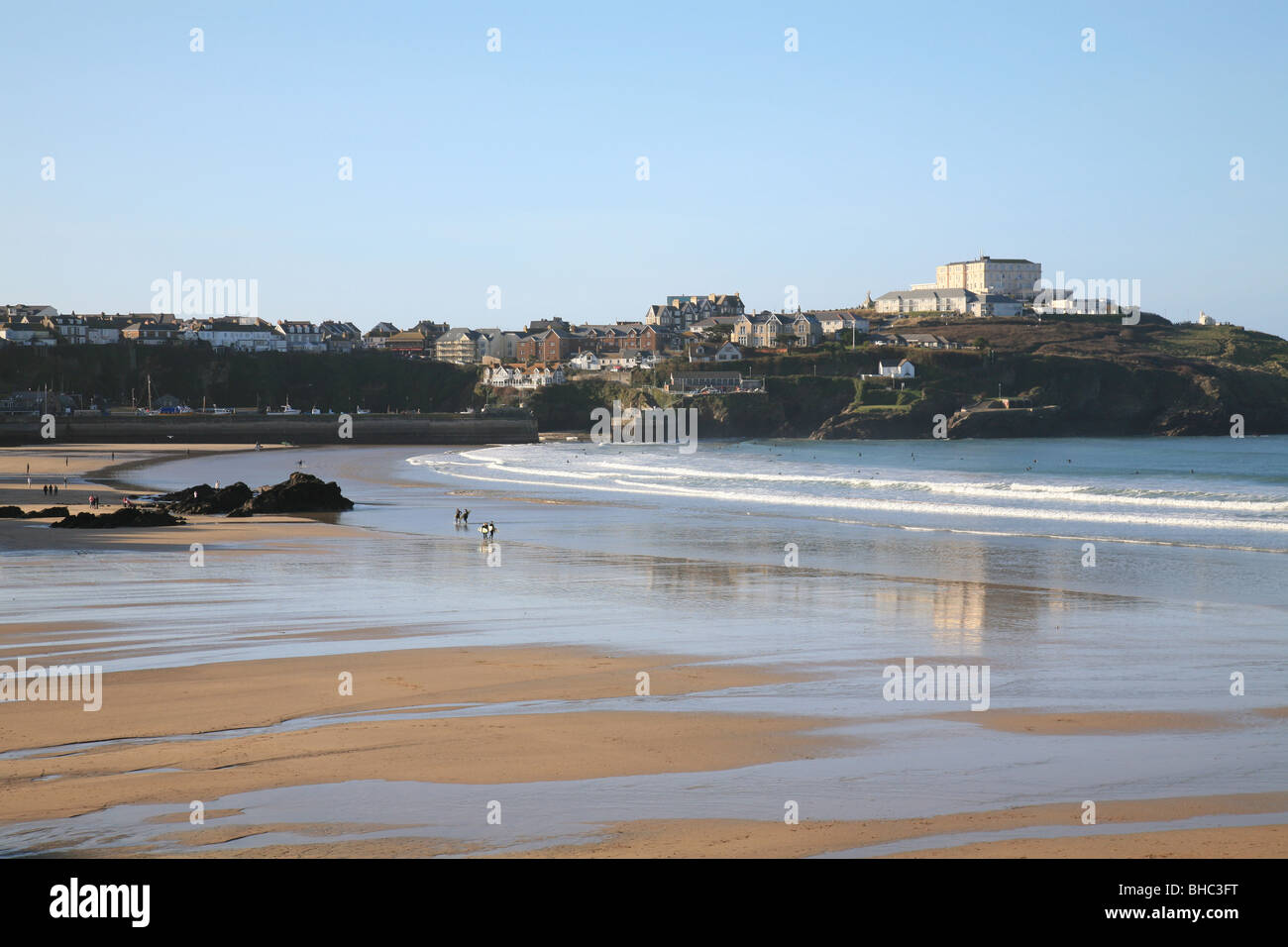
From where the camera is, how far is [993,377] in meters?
129

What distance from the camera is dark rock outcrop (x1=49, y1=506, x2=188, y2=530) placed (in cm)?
2795

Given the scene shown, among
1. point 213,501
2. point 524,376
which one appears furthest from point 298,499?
point 524,376

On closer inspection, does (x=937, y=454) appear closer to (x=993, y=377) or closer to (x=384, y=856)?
(x=993, y=377)

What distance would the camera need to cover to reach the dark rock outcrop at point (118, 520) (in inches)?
1101

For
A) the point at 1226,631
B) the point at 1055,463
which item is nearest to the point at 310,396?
the point at 1055,463

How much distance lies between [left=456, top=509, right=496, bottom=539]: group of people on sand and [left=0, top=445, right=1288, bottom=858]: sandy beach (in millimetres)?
10652

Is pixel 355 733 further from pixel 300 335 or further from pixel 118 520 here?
pixel 300 335

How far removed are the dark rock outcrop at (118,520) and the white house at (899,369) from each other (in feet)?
361

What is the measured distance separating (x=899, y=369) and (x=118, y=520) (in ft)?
367

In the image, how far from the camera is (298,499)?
3425 cm

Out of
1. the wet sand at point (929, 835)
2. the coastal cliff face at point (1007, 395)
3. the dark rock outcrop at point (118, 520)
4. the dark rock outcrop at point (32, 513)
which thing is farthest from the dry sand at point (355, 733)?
the coastal cliff face at point (1007, 395)

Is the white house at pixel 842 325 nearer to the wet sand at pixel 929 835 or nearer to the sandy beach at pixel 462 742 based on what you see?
Answer: the sandy beach at pixel 462 742

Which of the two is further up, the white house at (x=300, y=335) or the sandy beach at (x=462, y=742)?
the white house at (x=300, y=335)
